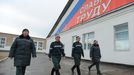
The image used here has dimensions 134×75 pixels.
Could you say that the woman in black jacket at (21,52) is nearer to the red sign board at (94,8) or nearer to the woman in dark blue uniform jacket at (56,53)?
the woman in dark blue uniform jacket at (56,53)

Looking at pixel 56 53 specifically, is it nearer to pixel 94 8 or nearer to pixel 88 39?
pixel 88 39

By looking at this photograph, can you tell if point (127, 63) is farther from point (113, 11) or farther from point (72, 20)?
point (72, 20)

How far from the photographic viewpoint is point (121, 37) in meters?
14.0

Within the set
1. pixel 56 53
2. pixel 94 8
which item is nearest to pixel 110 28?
pixel 94 8

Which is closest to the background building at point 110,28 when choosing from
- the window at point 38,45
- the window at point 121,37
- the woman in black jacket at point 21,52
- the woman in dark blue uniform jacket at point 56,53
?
the window at point 121,37

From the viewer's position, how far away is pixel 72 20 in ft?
83.0

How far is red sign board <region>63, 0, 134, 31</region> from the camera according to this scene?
15.6 metres

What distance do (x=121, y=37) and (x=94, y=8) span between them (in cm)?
622

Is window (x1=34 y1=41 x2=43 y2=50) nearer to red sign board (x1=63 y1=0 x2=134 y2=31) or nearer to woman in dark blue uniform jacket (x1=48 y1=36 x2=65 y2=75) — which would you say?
red sign board (x1=63 y1=0 x2=134 y2=31)

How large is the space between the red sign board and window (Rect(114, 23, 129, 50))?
1762mm

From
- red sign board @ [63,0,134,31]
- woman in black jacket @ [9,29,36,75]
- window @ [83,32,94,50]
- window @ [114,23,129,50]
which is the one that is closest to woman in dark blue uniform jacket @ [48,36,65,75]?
woman in black jacket @ [9,29,36,75]

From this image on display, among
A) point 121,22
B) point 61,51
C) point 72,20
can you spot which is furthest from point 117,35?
point 72,20

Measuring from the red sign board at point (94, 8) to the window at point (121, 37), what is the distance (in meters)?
1.76

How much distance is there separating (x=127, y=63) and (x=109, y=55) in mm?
2390
